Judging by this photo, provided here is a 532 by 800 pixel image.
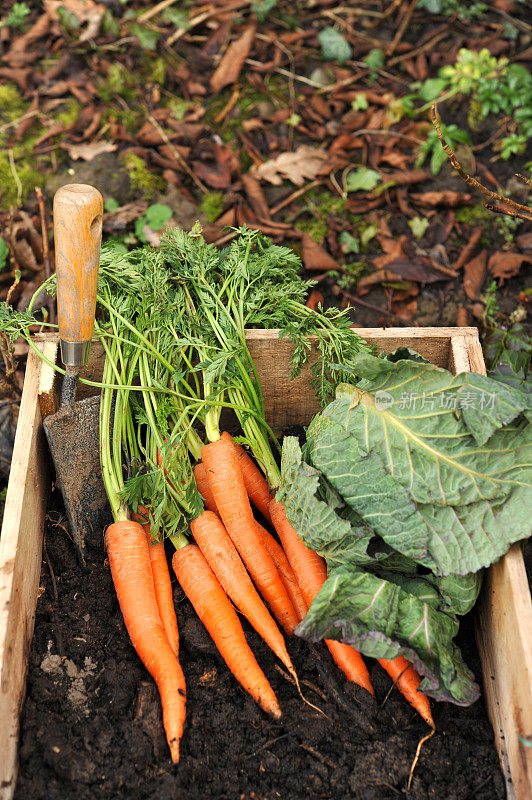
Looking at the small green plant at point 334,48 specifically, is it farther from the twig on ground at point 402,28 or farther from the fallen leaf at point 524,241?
the fallen leaf at point 524,241

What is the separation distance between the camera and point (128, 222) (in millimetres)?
4141

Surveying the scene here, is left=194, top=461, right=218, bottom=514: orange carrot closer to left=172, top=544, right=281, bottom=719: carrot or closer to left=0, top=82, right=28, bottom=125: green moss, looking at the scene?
left=172, top=544, right=281, bottom=719: carrot

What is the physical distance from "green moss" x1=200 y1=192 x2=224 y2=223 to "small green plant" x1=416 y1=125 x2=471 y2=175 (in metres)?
1.31

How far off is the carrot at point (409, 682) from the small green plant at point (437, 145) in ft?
10.4

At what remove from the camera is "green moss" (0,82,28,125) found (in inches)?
183

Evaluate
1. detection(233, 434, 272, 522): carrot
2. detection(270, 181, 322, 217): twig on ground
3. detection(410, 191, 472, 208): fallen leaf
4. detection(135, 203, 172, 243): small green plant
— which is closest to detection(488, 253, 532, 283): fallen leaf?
detection(410, 191, 472, 208): fallen leaf

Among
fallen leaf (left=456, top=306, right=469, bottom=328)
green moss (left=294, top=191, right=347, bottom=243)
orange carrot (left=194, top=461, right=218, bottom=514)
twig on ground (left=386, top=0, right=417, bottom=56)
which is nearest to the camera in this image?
orange carrot (left=194, top=461, right=218, bottom=514)

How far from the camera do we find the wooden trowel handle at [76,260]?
2096 mm

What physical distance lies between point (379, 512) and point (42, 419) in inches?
53.5

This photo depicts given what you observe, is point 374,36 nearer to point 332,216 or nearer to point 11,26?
point 332,216

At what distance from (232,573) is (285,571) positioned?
25 centimetres

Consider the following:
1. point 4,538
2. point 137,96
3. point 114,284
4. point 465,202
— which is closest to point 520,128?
point 465,202

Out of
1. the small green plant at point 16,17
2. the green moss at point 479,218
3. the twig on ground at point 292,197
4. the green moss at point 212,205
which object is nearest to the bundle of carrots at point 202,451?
the green moss at point 212,205

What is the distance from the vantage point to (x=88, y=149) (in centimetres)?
445
